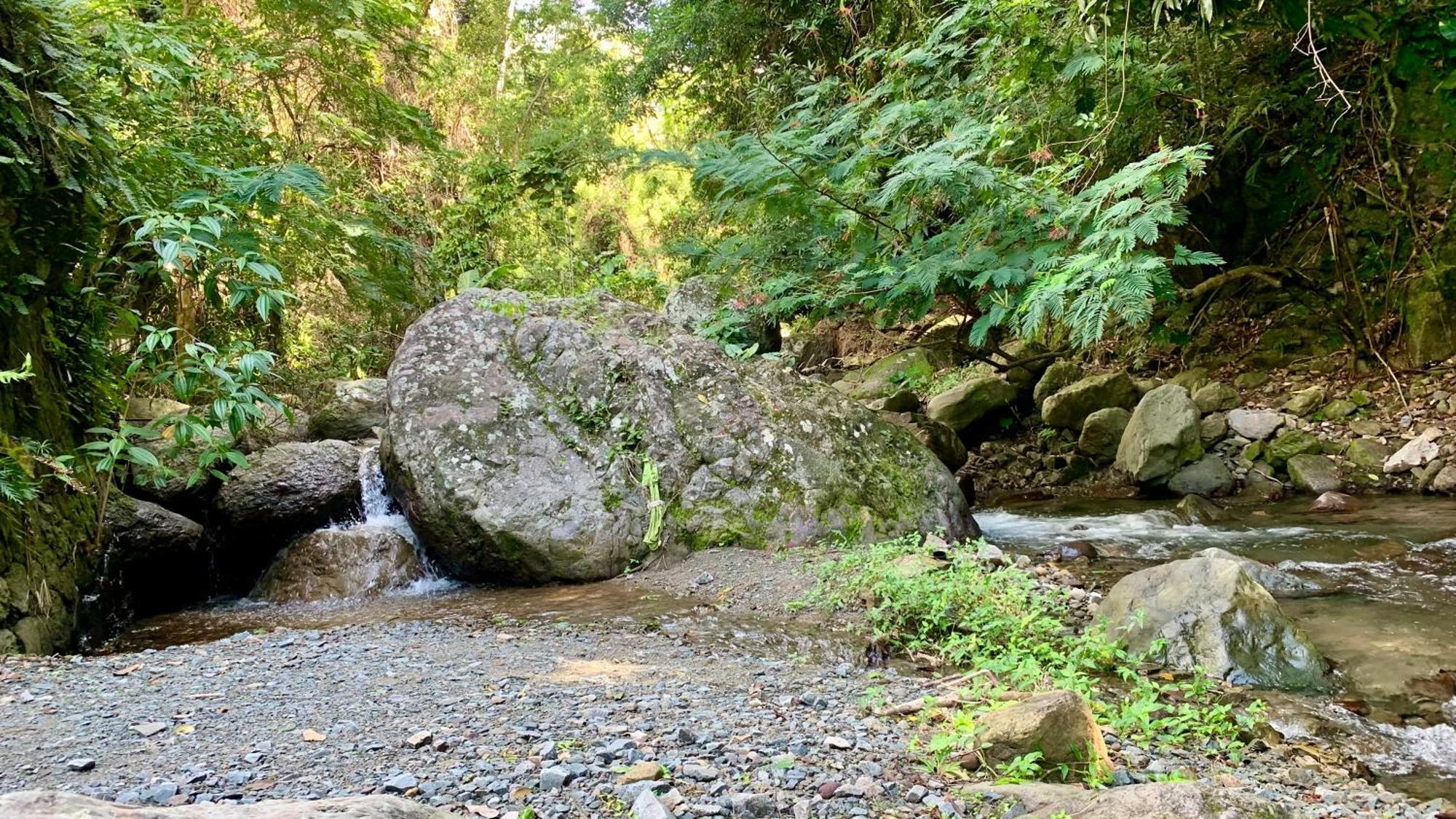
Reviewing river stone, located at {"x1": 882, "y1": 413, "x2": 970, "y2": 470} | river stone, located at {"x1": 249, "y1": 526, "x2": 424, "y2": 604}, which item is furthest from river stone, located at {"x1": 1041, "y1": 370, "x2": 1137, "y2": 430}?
river stone, located at {"x1": 249, "y1": 526, "x2": 424, "y2": 604}

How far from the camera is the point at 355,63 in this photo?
7277 millimetres

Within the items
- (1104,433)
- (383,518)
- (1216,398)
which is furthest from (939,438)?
(383,518)

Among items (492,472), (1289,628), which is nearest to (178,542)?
(492,472)

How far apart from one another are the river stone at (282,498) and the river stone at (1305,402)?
9693mm

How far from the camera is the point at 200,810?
1371 mm

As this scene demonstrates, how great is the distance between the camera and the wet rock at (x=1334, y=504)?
706 centimetres

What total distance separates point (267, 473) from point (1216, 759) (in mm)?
6947

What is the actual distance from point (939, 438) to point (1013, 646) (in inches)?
222

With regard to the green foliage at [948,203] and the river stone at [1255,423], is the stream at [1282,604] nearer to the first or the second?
the river stone at [1255,423]

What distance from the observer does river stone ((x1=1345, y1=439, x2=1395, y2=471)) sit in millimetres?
7711

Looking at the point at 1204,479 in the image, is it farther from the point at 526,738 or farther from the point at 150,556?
the point at 150,556

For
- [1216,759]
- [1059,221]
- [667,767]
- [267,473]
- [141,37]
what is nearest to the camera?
[667,767]

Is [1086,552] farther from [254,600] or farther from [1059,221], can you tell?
[254,600]

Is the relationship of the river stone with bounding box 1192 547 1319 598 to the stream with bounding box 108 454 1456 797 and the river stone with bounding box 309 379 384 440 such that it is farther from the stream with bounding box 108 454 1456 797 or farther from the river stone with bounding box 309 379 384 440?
the river stone with bounding box 309 379 384 440
